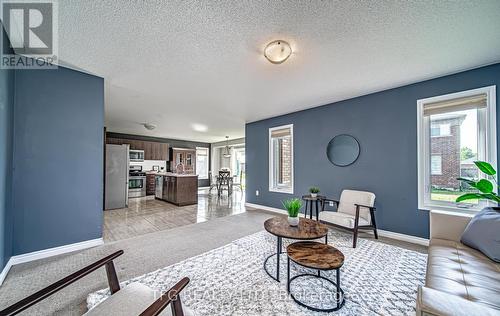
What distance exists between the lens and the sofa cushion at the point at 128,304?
1002 millimetres

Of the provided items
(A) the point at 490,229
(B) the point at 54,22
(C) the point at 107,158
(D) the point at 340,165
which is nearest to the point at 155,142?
(C) the point at 107,158

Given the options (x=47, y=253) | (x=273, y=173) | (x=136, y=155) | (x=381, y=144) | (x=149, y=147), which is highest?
(x=149, y=147)

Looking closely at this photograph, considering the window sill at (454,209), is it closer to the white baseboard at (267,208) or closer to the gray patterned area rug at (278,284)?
the gray patterned area rug at (278,284)

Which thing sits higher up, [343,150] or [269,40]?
[269,40]

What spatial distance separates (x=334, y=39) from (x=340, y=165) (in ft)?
8.21

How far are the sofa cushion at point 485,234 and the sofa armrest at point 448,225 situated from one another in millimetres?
115

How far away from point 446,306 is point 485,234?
1.42 meters

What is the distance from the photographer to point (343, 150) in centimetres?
383

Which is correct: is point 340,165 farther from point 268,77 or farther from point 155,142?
point 155,142

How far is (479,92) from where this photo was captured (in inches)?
100

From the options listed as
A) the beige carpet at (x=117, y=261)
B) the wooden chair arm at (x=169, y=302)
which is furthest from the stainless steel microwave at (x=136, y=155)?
the wooden chair arm at (x=169, y=302)

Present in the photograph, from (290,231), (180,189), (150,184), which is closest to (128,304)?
(290,231)

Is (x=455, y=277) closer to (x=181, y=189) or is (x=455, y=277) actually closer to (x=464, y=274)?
(x=464, y=274)

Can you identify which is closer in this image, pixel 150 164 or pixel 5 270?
pixel 5 270
